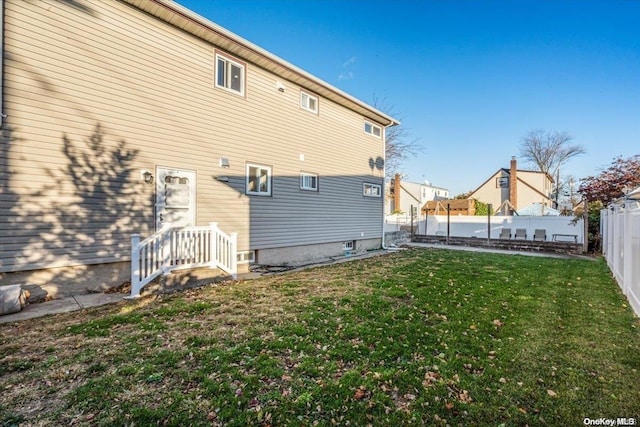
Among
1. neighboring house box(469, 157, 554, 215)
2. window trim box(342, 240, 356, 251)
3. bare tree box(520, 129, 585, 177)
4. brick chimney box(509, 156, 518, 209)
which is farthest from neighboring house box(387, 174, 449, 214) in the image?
window trim box(342, 240, 356, 251)

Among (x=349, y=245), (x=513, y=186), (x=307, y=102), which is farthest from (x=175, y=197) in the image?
(x=513, y=186)

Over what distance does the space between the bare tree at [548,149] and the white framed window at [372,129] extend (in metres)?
35.7

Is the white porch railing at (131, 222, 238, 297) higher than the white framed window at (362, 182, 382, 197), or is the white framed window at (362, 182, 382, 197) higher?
the white framed window at (362, 182, 382, 197)

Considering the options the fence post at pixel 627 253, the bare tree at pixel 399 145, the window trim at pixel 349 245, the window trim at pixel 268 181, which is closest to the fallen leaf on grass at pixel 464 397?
the fence post at pixel 627 253

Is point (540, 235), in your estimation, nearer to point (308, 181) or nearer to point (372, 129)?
point (372, 129)

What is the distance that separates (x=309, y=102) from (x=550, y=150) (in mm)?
42229

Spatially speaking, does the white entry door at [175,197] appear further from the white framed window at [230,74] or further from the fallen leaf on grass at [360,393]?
the fallen leaf on grass at [360,393]

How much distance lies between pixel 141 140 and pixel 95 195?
1494 mm

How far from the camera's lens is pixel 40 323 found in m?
4.43

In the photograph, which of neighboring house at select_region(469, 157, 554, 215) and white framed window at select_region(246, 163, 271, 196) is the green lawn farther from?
neighboring house at select_region(469, 157, 554, 215)

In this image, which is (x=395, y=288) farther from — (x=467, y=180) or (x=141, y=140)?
(x=467, y=180)

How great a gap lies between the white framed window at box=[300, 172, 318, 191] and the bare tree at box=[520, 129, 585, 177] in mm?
40433

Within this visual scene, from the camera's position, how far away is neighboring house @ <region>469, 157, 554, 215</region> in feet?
101

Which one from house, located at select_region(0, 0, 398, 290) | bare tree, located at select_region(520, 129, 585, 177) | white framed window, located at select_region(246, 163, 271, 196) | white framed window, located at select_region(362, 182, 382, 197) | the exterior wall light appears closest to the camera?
house, located at select_region(0, 0, 398, 290)
